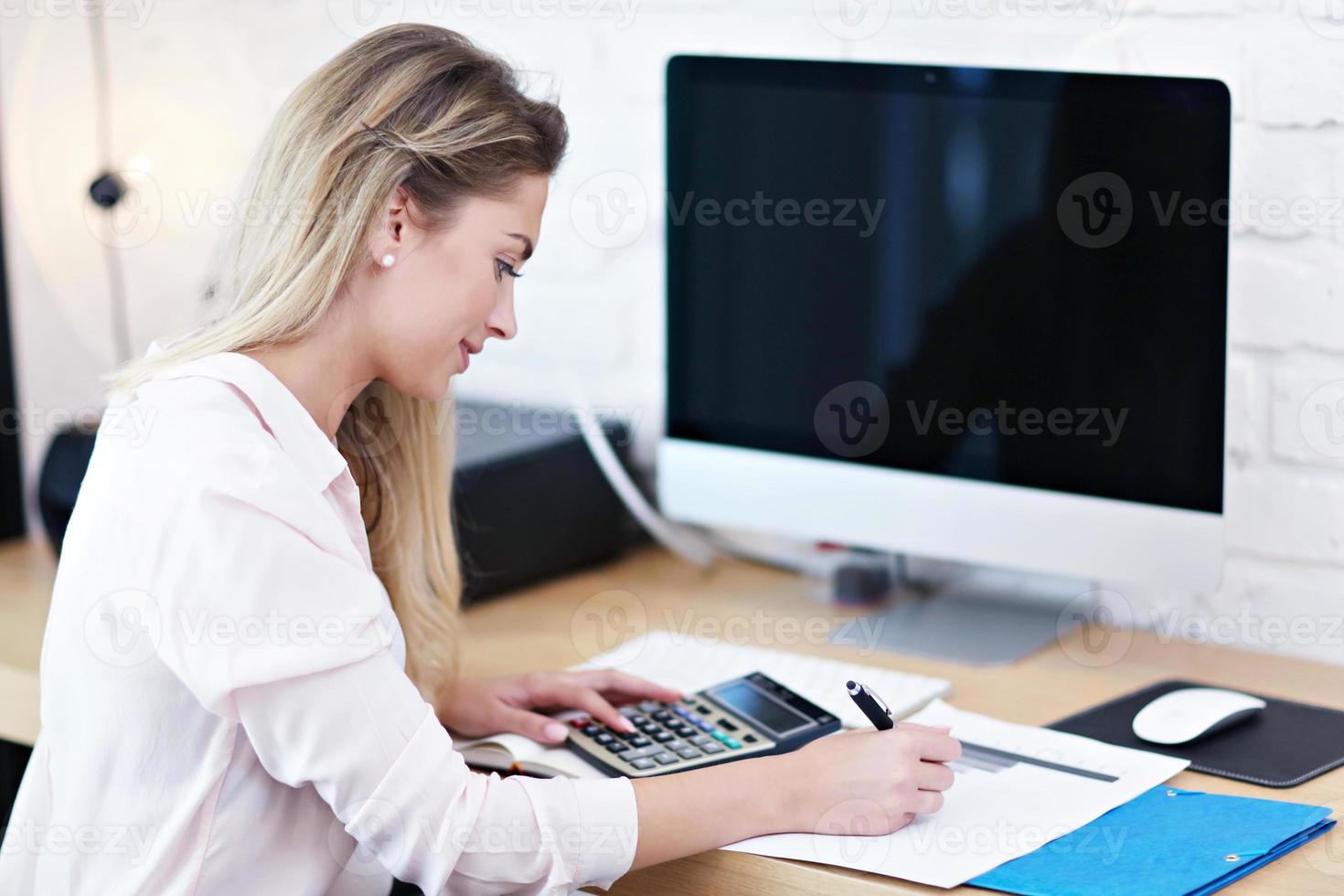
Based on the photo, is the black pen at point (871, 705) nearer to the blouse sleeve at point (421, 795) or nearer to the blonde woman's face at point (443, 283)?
the blouse sleeve at point (421, 795)

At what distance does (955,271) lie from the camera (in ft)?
4.11

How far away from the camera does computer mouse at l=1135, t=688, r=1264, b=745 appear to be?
1.10 m

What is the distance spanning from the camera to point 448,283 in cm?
104

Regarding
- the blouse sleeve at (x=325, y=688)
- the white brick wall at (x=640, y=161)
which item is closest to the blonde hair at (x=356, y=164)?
the blouse sleeve at (x=325, y=688)

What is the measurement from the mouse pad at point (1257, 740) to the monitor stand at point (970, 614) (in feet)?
0.47

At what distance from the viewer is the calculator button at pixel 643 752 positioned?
42.1 inches

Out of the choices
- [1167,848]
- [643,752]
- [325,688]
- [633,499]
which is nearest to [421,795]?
[325,688]

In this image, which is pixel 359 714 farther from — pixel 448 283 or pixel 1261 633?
pixel 1261 633

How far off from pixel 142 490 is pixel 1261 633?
96 cm

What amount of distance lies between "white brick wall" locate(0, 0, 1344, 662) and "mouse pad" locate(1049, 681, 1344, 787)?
0.20m

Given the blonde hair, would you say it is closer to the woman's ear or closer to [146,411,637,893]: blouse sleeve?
the woman's ear

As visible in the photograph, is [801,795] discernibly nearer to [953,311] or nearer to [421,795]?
[421,795]

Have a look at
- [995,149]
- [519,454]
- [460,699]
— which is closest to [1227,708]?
[995,149]

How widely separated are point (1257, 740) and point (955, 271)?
1.42ft
